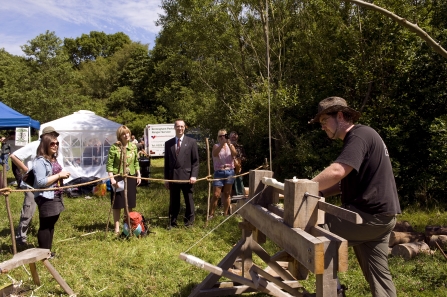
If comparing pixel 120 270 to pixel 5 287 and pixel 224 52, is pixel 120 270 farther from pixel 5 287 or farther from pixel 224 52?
pixel 224 52

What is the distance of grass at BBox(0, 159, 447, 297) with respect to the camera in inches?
175

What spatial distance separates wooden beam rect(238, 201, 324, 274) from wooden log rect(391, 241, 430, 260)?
3.00 meters

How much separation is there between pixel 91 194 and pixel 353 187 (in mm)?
9554

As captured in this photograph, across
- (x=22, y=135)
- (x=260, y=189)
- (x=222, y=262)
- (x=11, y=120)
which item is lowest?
(x=222, y=262)

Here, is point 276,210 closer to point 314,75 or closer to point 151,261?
point 151,261

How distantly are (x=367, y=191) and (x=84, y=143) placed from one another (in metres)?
11.5

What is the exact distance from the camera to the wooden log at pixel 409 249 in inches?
212

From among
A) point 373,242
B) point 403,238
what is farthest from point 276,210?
point 403,238

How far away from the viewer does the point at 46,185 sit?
4938mm

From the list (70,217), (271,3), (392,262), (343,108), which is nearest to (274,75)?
(271,3)

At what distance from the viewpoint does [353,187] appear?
288cm

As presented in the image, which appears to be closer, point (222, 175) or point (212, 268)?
point (212, 268)

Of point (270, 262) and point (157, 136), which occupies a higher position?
point (157, 136)

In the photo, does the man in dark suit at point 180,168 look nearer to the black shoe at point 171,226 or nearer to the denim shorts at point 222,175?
the black shoe at point 171,226
